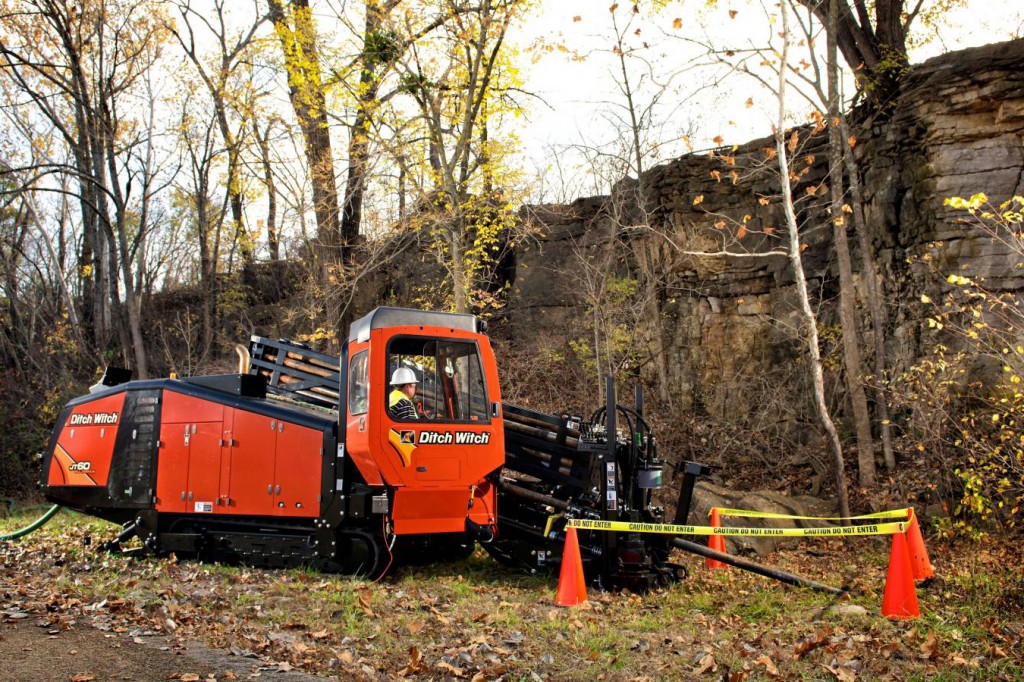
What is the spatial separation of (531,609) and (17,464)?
19583 millimetres

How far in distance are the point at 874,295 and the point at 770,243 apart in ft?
11.8

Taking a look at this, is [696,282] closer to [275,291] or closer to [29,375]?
[275,291]

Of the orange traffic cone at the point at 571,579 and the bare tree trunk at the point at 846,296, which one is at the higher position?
the bare tree trunk at the point at 846,296

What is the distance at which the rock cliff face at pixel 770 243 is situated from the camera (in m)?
14.0

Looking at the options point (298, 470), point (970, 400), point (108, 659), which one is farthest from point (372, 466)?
point (970, 400)

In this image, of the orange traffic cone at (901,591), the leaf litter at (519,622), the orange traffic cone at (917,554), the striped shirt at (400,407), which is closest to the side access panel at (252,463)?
the leaf litter at (519,622)

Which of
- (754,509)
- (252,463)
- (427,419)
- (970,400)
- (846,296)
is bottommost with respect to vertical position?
(754,509)

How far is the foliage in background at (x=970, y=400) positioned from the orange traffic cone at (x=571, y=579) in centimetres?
525

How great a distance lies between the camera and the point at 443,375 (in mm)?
8922

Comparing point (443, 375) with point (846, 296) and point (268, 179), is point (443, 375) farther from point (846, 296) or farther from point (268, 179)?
point (268, 179)

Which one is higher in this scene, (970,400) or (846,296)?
(846,296)

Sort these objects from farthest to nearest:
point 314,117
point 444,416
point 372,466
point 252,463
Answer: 1. point 314,117
2. point 252,463
3. point 444,416
4. point 372,466

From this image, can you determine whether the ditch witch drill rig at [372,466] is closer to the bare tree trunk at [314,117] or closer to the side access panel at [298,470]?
the side access panel at [298,470]

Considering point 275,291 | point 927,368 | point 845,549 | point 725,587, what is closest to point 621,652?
point 725,587
